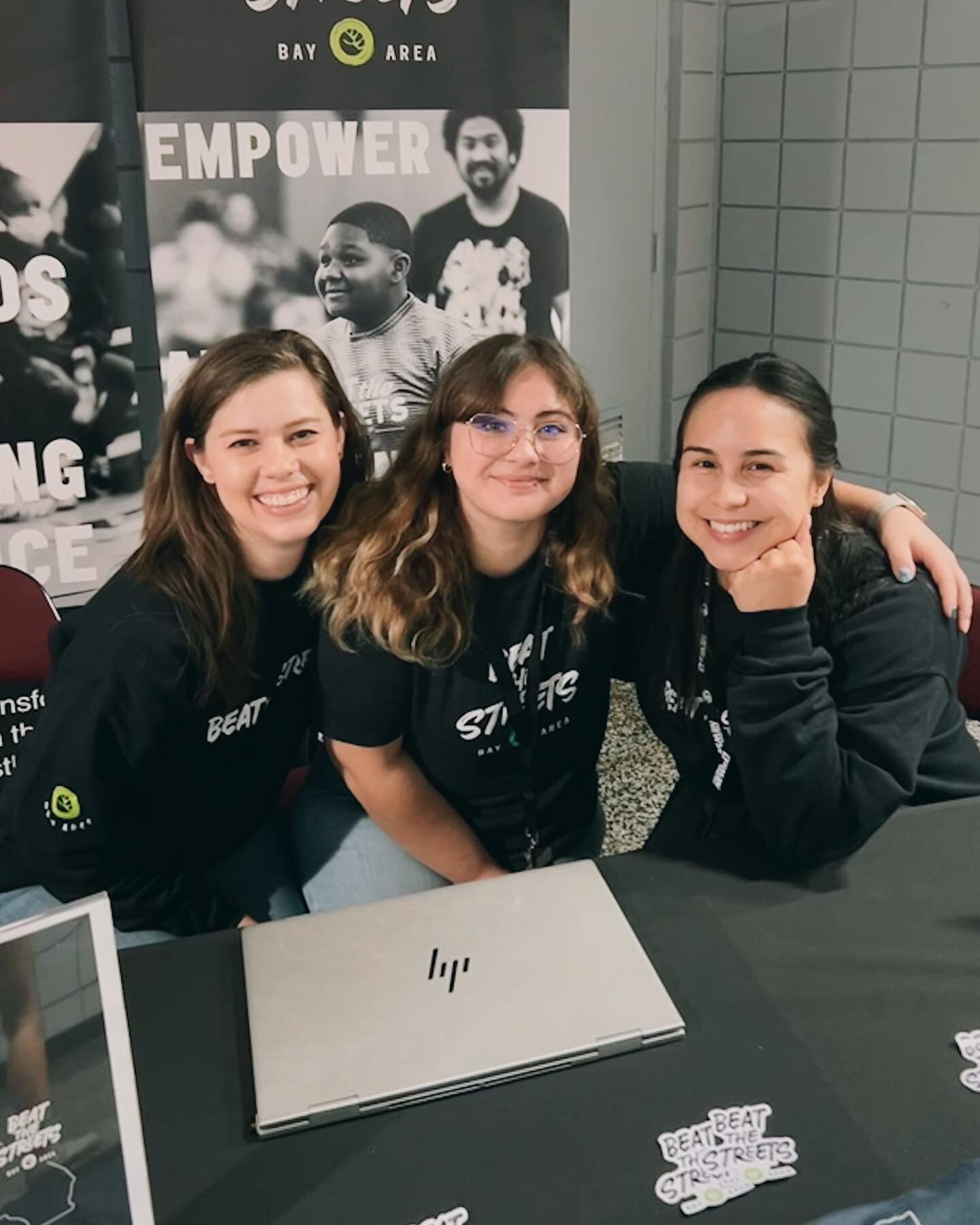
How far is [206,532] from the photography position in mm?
1530

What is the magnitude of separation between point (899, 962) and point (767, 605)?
413 mm

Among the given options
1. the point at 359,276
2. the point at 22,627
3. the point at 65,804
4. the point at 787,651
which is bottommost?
the point at 65,804

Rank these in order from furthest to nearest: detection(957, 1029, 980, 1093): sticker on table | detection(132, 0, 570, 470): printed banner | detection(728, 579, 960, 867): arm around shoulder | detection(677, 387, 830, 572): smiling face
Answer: detection(132, 0, 570, 470): printed banner → detection(677, 387, 830, 572): smiling face → detection(728, 579, 960, 867): arm around shoulder → detection(957, 1029, 980, 1093): sticker on table

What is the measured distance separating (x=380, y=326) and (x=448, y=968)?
1.94 meters

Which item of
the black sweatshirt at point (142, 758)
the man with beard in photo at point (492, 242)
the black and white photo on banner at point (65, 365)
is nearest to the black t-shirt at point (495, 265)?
the man with beard in photo at point (492, 242)

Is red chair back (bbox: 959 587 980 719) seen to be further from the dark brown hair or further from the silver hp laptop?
the dark brown hair

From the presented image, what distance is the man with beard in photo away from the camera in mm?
2686

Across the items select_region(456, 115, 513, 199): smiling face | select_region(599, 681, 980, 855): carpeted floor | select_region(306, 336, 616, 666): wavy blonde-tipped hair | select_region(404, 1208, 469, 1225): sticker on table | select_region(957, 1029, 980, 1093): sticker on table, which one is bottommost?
select_region(599, 681, 980, 855): carpeted floor

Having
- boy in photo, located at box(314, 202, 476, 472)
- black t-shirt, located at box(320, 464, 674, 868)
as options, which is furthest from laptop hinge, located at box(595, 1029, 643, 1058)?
boy in photo, located at box(314, 202, 476, 472)

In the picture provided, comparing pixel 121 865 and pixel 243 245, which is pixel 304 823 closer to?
pixel 121 865

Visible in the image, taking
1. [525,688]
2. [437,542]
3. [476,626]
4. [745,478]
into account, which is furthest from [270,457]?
[745,478]

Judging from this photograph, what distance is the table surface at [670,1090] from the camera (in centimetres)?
80

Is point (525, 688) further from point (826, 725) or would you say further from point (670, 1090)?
point (670, 1090)

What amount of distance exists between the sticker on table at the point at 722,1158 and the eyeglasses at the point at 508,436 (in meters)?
0.85
